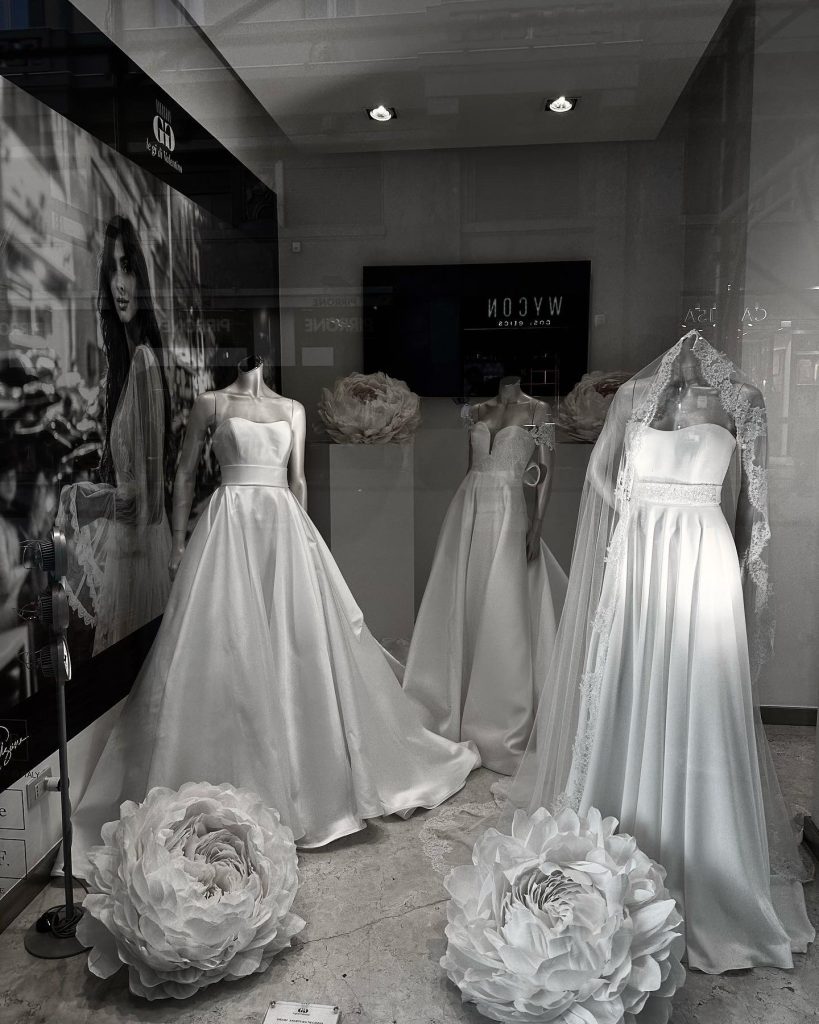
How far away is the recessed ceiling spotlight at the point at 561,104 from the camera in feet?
7.06

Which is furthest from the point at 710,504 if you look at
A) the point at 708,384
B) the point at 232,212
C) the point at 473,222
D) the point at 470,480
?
the point at 232,212

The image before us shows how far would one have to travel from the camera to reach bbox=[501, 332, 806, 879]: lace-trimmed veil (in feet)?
6.33

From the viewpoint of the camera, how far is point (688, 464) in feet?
6.23

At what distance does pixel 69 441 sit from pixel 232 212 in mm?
845

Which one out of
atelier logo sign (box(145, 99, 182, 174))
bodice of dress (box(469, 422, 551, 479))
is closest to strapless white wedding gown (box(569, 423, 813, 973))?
bodice of dress (box(469, 422, 551, 479))

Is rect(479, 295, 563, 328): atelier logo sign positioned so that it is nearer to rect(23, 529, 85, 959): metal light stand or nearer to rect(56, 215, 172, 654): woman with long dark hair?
rect(56, 215, 172, 654): woman with long dark hair

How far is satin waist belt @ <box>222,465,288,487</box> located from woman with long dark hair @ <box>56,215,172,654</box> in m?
0.24

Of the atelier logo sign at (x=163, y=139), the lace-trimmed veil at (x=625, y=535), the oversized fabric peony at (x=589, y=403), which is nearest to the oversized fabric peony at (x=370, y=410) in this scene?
the oversized fabric peony at (x=589, y=403)

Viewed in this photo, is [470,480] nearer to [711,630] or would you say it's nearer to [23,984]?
[711,630]

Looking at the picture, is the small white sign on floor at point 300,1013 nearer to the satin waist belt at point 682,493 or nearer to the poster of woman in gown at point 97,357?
the poster of woman in gown at point 97,357

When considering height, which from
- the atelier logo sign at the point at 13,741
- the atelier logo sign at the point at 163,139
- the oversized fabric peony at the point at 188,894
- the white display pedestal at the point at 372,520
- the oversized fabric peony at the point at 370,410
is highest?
the atelier logo sign at the point at 163,139

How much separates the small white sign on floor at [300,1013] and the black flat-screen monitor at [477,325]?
1562 millimetres

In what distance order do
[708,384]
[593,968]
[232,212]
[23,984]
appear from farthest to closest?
[232,212] → [708,384] → [23,984] → [593,968]

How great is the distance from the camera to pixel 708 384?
1.93 meters
